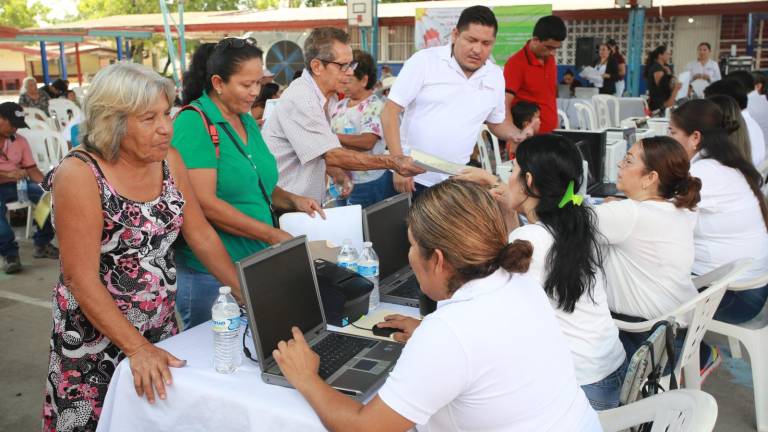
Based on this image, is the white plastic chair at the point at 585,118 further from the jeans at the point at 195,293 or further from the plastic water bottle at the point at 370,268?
the jeans at the point at 195,293

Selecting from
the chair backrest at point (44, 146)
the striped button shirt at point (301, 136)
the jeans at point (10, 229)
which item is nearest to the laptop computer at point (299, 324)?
the striped button shirt at point (301, 136)

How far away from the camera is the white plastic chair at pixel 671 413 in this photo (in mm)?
1575

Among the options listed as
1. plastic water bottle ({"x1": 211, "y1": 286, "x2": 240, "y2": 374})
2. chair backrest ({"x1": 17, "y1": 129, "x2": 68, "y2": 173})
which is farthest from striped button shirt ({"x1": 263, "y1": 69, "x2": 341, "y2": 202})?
chair backrest ({"x1": 17, "y1": 129, "x2": 68, "y2": 173})

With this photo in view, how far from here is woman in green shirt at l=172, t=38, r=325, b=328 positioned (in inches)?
96.6

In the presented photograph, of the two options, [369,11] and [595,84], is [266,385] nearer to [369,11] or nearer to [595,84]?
[369,11]

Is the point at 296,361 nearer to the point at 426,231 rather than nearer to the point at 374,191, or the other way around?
the point at 426,231

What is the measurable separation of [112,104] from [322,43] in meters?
1.43

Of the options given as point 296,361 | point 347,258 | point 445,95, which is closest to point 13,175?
point 445,95

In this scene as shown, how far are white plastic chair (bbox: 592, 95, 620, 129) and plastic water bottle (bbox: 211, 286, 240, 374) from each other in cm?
889

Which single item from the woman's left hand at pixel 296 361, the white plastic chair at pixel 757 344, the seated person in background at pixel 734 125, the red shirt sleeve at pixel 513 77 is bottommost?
the white plastic chair at pixel 757 344

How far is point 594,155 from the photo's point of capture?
4.57 metres

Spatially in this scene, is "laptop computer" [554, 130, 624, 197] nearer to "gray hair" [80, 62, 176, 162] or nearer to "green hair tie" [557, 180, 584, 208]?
"green hair tie" [557, 180, 584, 208]

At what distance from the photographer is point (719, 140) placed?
3.50 metres

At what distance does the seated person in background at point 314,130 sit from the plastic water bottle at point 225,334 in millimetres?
1278
